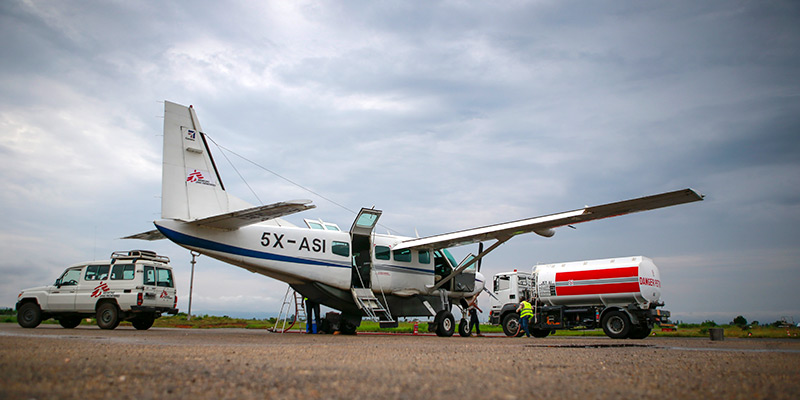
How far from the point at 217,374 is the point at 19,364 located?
7.59ft

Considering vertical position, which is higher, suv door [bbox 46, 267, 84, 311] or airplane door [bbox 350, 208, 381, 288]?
airplane door [bbox 350, 208, 381, 288]

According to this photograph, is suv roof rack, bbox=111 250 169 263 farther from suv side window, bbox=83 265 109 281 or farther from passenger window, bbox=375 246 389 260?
passenger window, bbox=375 246 389 260

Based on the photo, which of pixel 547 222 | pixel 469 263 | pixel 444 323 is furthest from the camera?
pixel 469 263

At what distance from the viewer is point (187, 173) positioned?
14695 mm

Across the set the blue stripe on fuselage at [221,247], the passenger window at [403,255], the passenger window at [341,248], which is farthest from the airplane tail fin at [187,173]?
the passenger window at [403,255]

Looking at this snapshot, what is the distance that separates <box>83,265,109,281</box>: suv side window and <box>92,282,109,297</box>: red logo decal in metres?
0.24

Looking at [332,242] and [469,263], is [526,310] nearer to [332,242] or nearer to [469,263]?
Answer: [469,263]

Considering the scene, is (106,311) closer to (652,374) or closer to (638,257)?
(652,374)

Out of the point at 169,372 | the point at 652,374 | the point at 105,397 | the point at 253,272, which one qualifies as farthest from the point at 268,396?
the point at 253,272

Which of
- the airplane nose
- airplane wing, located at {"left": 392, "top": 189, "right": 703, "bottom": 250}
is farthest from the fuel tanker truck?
airplane wing, located at {"left": 392, "top": 189, "right": 703, "bottom": 250}

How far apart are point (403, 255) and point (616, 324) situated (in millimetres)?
7813

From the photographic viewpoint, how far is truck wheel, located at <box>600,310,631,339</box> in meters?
17.9

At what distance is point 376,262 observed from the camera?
18.6 metres

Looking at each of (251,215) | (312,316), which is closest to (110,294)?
(312,316)
